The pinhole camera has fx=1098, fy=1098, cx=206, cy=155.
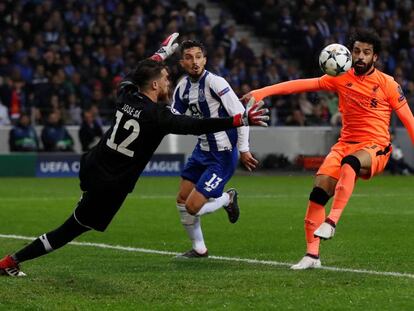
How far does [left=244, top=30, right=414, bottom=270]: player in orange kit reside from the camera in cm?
1083

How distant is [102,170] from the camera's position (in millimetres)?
9664

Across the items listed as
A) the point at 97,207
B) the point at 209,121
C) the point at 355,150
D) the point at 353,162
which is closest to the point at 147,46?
the point at 355,150

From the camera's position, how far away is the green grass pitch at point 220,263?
8602 millimetres

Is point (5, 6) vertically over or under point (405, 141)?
over

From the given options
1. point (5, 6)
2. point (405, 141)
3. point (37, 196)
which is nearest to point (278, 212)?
point (37, 196)

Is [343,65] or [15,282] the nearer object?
[15,282]

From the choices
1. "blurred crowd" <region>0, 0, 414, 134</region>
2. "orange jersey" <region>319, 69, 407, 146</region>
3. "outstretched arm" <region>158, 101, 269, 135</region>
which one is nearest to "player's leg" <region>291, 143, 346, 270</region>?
"orange jersey" <region>319, 69, 407, 146</region>

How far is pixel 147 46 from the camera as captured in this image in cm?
3055

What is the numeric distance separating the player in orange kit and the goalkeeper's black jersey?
5.23 ft

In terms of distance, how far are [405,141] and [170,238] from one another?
55.2 ft

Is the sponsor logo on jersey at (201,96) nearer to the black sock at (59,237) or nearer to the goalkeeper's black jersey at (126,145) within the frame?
the goalkeeper's black jersey at (126,145)

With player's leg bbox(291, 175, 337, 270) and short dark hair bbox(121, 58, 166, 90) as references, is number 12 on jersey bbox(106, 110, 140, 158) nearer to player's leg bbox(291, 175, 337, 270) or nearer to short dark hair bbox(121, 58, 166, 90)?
short dark hair bbox(121, 58, 166, 90)

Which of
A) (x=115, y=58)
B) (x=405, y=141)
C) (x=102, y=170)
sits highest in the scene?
(x=102, y=170)

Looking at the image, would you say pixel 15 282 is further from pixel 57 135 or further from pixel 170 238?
pixel 57 135
